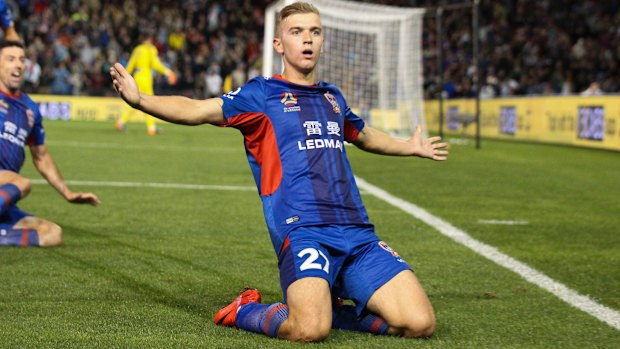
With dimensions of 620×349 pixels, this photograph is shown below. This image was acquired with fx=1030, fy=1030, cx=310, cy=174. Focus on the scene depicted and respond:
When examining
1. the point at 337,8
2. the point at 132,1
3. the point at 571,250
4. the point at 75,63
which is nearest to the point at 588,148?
the point at 337,8

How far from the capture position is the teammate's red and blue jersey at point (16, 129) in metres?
8.05

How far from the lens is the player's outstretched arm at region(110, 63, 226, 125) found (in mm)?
4613

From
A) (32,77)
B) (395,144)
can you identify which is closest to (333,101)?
(395,144)

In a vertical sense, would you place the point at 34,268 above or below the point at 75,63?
below

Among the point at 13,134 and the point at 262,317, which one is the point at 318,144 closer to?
the point at 262,317

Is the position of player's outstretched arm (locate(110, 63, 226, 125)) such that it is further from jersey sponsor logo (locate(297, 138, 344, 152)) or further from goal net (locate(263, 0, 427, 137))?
goal net (locate(263, 0, 427, 137))

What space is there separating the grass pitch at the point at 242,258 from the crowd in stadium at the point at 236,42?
17.1 m

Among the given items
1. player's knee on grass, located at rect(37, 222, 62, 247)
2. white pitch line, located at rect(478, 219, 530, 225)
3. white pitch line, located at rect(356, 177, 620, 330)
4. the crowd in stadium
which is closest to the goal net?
the crowd in stadium

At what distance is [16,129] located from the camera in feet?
26.6

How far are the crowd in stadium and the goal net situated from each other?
7500mm

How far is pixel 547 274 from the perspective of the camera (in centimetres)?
690

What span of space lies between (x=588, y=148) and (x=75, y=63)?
2032 centimetres

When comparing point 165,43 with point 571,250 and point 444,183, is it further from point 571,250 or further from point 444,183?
point 571,250

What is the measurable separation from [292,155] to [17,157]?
12.2ft
